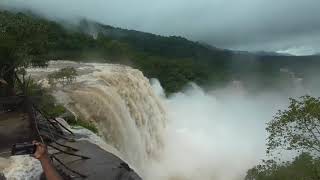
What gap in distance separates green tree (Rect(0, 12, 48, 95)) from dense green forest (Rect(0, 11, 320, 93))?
6 cm

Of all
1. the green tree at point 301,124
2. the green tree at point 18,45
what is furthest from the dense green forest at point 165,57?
the green tree at point 301,124

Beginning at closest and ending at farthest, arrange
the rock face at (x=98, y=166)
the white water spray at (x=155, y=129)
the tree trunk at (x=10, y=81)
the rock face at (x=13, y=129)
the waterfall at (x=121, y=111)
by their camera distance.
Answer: the rock face at (x=98, y=166)
the rock face at (x=13, y=129)
the tree trunk at (x=10, y=81)
the waterfall at (x=121, y=111)
the white water spray at (x=155, y=129)

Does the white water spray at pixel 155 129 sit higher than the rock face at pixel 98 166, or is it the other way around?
the rock face at pixel 98 166

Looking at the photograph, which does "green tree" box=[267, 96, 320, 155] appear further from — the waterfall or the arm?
the arm

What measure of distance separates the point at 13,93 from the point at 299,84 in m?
130

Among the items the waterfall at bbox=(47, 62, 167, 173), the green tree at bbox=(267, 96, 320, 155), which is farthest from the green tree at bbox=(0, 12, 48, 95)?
the green tree at bbox=(267, 96, 320, 155)

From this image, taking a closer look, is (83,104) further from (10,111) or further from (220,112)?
(220,112)

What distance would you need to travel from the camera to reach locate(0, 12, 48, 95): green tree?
60.9ft

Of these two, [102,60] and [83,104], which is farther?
[102,60]

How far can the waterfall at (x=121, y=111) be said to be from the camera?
898 inches

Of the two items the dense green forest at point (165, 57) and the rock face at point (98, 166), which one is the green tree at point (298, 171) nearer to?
the rock face at point (98, 166)

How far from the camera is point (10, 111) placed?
19062 millimetres

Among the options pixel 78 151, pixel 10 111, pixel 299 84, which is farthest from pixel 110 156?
pixel 299 84

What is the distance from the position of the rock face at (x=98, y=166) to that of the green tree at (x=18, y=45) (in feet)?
15.3
